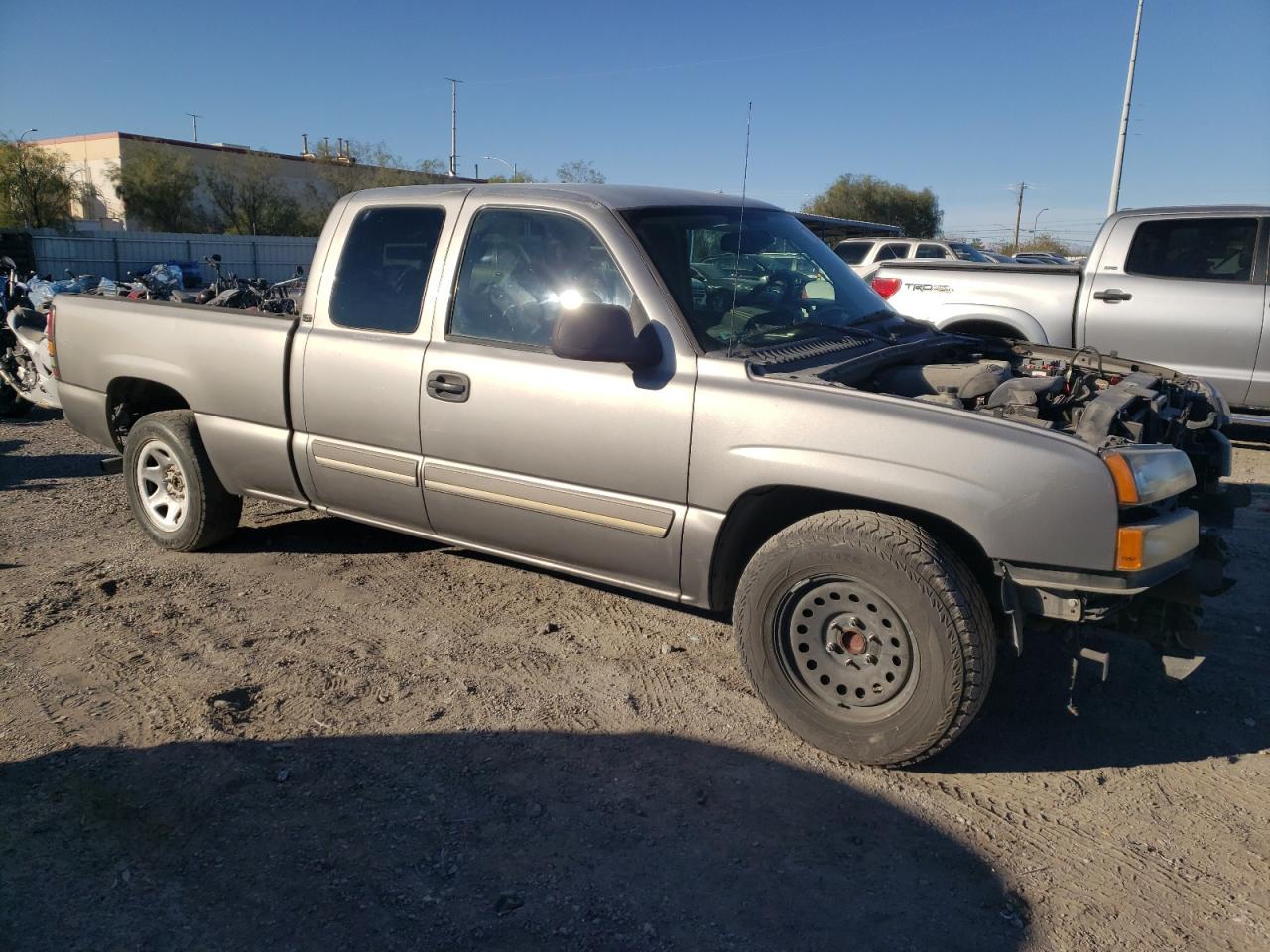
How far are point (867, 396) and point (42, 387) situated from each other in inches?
309

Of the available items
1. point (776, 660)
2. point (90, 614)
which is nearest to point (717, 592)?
point (776, 660)

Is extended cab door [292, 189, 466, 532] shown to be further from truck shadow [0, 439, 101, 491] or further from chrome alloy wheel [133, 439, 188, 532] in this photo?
truck shadow [0, 439, 101, 491]

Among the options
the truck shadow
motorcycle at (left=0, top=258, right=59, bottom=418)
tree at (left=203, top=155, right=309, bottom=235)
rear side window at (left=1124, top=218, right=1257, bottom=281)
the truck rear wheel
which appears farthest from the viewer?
tree at (left=203, top=155, right=309, bottom=235)

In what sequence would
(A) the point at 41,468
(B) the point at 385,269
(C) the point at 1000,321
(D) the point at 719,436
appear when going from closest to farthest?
(D) the point at 719,436, (B) the point at 385,269, (A) the point at 41,468, (C) the point at 1000,321

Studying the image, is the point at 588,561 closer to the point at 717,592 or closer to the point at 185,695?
the point at 717,592

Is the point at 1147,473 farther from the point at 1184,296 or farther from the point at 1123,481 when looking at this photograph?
the point at 1184,296

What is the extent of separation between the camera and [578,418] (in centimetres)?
376

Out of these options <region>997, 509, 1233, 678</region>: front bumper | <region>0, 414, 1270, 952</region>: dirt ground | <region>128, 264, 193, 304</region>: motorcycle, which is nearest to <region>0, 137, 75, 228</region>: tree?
<region>128, 264, 193, 304</region>: motorcycle

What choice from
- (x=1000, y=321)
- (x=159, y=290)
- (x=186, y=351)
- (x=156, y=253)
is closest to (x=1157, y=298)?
(x=1000, y=321)

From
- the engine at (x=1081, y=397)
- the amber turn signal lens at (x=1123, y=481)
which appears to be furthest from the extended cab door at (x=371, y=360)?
the amber turn signal lens at (x=1123, y=481)

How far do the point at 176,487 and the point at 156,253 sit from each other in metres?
27.8

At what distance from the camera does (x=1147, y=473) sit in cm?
302

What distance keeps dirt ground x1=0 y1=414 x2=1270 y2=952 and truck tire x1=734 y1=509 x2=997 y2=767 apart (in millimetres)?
196

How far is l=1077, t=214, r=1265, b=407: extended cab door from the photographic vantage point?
7371mm
